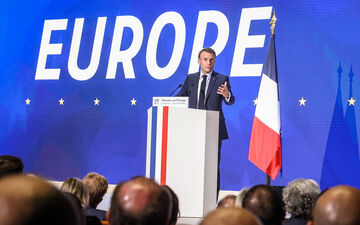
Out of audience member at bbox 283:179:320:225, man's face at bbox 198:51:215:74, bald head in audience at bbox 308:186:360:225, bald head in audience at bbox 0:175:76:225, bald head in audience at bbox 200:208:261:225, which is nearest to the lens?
bald head in audience at bbox 0:175:76:225

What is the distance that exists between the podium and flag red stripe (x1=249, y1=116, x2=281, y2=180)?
60.4 inches

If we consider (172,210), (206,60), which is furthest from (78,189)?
(206,60)

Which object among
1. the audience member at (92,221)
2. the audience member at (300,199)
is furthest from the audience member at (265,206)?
the audience member at (92,221)

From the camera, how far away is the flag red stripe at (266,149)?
5496 millimetres

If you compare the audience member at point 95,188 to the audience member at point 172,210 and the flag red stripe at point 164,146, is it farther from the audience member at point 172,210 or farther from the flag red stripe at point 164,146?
the audience member at point 172,210

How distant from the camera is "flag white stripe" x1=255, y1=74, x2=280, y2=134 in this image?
5.56 meters

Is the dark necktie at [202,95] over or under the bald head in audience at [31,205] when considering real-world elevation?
over

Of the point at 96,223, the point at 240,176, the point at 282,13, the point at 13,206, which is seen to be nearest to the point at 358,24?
the point at 282,13

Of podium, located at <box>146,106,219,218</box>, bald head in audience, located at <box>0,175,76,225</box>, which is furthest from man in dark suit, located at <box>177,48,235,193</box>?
bald head in audience, located at <box>0,175,76,225</box>

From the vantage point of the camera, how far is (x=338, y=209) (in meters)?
1.11

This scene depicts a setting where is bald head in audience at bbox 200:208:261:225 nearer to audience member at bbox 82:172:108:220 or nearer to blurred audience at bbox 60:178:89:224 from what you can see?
blurred audience at bbox 60:178:89:224

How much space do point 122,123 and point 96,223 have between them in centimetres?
448

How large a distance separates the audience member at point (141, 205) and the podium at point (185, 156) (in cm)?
285

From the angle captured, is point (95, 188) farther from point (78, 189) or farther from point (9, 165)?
point (9, 165)
